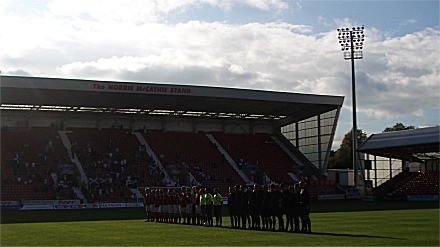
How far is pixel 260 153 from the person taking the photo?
63062 millimetres

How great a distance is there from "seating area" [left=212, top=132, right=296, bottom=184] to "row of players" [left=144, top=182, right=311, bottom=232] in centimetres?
3106

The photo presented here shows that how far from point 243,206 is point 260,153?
3982 centimetres

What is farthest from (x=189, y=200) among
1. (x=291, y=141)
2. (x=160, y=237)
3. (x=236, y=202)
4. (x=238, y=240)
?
(x=291, y=141)

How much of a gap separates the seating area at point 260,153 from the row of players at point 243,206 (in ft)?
102

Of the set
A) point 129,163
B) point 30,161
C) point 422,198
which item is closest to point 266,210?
point 30,161

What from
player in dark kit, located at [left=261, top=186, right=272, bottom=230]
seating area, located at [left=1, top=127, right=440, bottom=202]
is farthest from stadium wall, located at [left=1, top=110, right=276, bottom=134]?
player in dark kit, located at [left=261, top=186, right=272, bottom=230]

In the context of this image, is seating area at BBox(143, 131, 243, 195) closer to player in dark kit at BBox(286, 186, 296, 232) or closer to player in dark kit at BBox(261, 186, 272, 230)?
player in dark kit at BBox(261, 186, 272, 230)

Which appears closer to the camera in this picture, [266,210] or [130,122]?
[266,210]

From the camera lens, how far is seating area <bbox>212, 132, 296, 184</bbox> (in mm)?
60500

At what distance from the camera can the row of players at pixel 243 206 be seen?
68.4 feet

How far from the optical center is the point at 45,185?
4850cm

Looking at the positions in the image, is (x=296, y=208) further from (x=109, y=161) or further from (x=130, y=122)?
(x=130, y=122)

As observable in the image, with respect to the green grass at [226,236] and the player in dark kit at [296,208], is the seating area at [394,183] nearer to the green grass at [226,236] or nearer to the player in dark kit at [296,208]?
the green grass at [226,236]

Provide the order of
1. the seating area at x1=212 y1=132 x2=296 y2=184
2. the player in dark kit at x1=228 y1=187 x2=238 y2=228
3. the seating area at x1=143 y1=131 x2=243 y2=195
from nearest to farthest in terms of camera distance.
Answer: the player in dark kit at x1=228 y1=187 x2=238 y2=228
the seating area at x1=143 y1=131 x2=243 y2=195
the seating area at x1=212 y1=132 x2=296 y2=184
